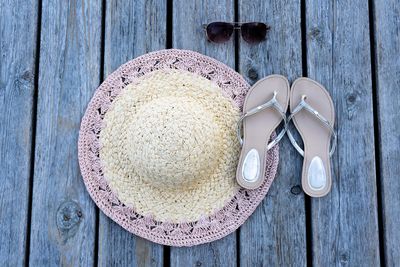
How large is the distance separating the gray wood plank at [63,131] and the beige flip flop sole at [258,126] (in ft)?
1.21

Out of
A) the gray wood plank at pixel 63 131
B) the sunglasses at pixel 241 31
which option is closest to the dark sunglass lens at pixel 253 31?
the sunglasses at pixel 241 31

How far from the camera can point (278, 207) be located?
1.19 m

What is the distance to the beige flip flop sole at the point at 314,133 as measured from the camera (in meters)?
1.17

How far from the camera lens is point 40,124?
1.21 meters

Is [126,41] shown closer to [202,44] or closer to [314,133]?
[202,44]

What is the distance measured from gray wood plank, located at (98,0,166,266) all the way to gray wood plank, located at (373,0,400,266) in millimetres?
529

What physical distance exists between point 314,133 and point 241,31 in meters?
0.30

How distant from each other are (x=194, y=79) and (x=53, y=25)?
380 millimetres

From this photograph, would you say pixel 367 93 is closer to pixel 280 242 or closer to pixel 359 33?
pixel 359 33

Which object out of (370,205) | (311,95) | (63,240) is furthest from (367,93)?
(63,240)

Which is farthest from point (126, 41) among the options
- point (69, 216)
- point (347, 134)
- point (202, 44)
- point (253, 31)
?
point (347, 134)

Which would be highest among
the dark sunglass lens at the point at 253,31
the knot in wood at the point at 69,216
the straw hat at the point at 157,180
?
the dark sunglass lens at the point at 253,31

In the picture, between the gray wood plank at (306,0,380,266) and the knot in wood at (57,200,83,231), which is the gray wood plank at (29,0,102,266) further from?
the gray wood plank at (306,0,380,266)

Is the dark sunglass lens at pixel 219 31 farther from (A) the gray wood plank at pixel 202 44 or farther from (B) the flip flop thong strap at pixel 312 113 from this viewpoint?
(B) the flip flop thong strap at pixel 312 113
